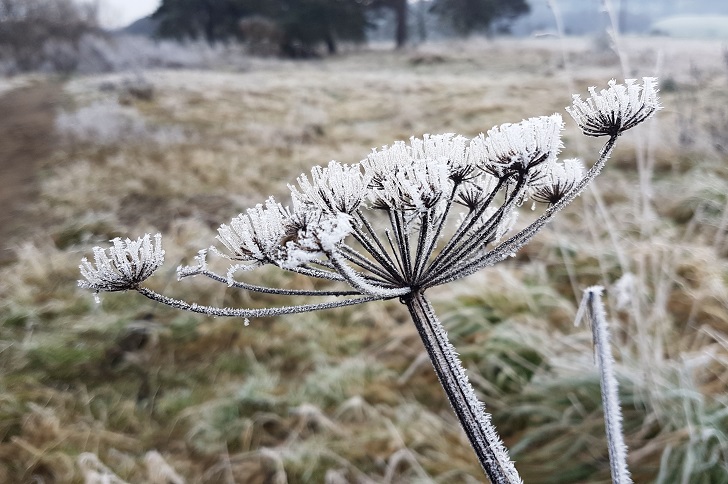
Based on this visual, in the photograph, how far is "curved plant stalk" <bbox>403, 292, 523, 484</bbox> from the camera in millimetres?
771

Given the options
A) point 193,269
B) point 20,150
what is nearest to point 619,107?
→ point 193,269

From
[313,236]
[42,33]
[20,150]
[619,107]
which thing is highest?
[619,107]

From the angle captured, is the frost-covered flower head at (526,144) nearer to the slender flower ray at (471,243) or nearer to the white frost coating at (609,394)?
the slender flower ray at (471,243)

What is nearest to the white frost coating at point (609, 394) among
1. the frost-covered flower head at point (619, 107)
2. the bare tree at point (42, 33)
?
the frost-covered flower head at point (619, 107)

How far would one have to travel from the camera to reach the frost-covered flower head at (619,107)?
0.79 m

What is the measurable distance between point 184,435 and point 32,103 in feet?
55.9

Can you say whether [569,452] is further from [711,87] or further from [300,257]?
[711,87]

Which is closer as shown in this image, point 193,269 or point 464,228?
point 193,269

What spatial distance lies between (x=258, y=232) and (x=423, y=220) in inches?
11.1

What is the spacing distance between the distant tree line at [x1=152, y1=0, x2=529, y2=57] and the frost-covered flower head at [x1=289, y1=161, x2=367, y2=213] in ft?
112

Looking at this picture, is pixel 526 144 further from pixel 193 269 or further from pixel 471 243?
pixel 193 269

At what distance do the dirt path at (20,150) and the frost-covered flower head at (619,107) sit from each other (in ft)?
22.8

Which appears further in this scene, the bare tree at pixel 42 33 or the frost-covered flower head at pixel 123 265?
the bare tree at pixel 42 33

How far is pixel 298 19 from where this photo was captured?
33.1 m
